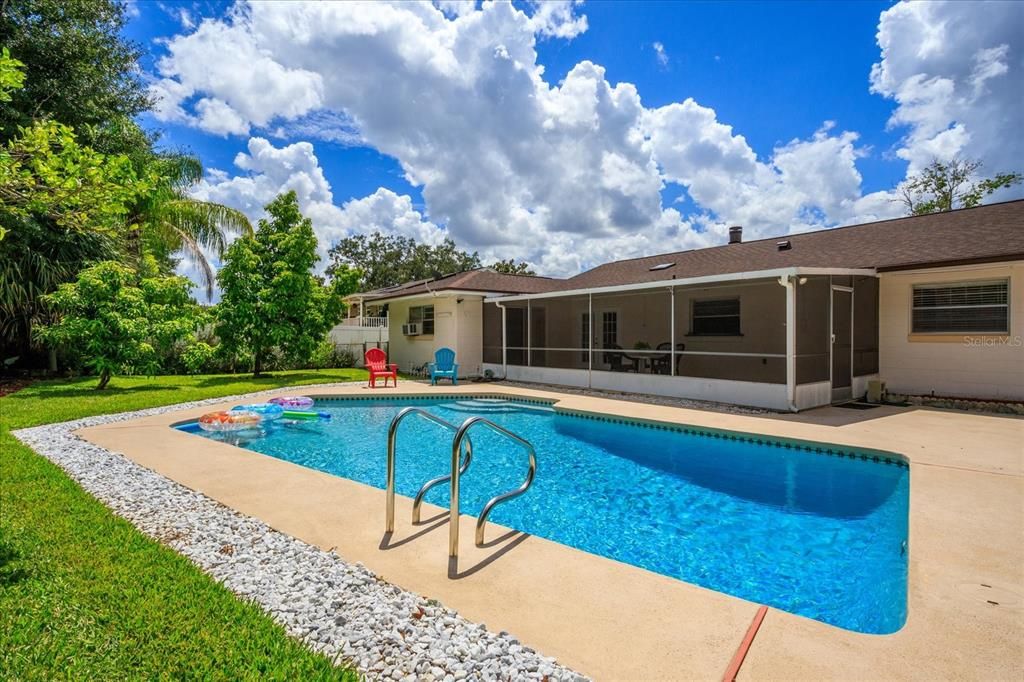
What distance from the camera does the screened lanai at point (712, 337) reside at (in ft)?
33.9

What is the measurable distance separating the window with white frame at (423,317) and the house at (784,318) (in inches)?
2.6

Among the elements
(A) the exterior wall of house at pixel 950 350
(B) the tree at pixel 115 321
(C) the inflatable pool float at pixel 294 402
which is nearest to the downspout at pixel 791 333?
(A) the exterior wall of house at pixel 950 350

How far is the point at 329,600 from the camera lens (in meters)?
2.95

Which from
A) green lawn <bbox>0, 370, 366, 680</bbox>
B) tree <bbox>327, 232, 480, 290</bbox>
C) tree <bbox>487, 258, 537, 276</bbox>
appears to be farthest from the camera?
tree <bbox>487, 258, 537, 276</bbox>

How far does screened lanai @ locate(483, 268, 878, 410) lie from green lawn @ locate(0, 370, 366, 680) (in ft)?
29.5

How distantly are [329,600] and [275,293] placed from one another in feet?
47.7

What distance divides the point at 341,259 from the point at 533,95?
A: 35.0 m

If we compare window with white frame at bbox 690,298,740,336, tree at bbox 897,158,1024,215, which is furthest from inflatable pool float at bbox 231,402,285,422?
tree at bbox 897,158,1024,215

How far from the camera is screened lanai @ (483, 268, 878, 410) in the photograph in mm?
10344

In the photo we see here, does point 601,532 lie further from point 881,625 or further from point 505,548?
point 881,625

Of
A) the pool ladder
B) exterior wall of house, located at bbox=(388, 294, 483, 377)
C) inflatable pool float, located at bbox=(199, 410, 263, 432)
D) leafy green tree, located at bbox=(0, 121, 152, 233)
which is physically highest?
leafy green tree, located at bbox=(0, 121, 152, 233)

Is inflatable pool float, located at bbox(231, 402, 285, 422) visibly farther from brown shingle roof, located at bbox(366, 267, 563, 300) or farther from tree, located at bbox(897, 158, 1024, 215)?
tree, located at bbox(897, 158, 1024, 215)

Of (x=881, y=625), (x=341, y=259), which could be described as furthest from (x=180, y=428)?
(x=341, y=259)

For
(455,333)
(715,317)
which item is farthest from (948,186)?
(455,333)
